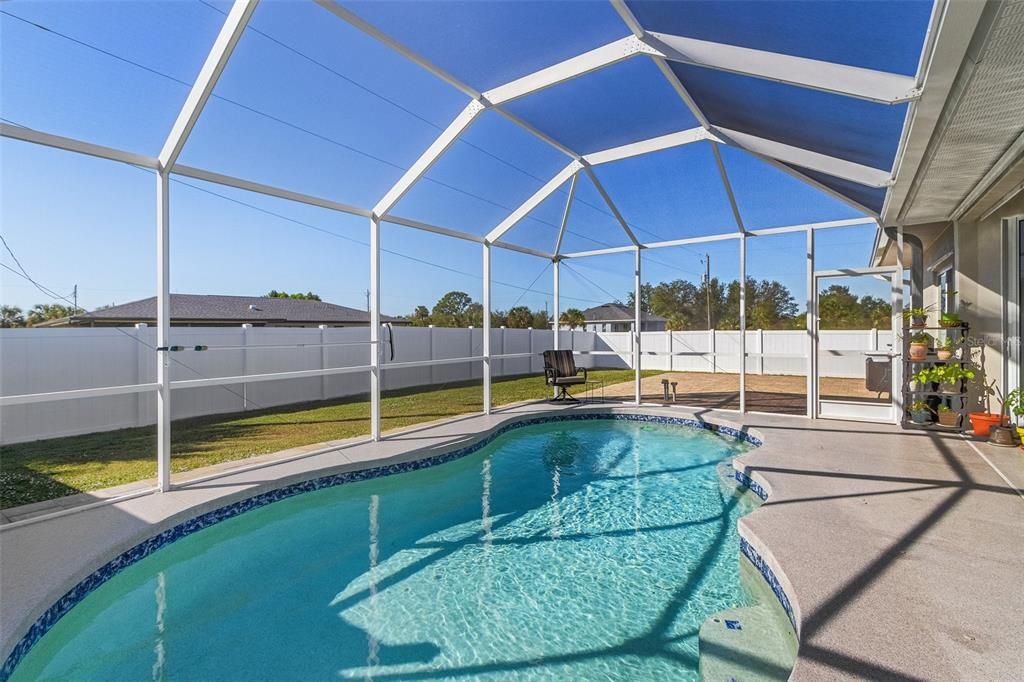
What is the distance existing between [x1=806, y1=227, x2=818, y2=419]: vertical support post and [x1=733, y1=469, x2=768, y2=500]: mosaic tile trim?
2966 millimetres

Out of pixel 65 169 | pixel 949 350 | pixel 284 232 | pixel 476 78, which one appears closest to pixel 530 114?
pixel 476 78

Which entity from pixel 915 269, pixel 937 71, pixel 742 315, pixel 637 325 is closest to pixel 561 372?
pixel 637 325

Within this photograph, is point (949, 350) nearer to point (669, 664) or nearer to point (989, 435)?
point (989, 435)

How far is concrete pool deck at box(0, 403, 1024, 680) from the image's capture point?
2.02 m

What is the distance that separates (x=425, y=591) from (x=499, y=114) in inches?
183

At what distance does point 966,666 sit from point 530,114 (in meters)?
5.37

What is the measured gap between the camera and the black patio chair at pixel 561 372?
30.1ft

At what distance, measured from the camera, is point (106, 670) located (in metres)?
2.46

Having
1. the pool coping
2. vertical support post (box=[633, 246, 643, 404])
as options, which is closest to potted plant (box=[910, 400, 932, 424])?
the pool coping

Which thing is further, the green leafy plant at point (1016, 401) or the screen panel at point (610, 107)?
the green leafy plant at point (1016, 401)

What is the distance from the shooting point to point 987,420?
18.3ft

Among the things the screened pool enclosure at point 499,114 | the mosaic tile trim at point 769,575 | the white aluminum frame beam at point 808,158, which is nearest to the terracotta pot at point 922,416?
the screened pool enclosure at point 499,114

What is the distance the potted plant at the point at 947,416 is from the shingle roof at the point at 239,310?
17231 mm

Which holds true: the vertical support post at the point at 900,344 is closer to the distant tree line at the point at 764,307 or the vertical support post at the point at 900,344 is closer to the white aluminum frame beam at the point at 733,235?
the white aluminum frame beam at the point at 733,235
